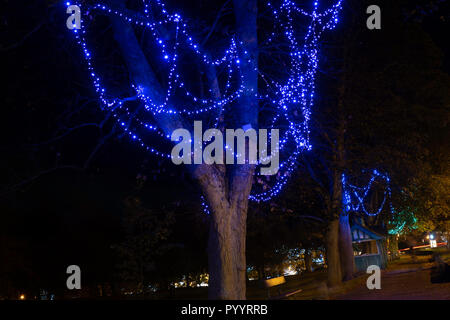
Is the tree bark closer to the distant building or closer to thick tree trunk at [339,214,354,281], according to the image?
thick tree trunk at [339,214,354,281]

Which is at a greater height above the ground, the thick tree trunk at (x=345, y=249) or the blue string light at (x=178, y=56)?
the blue string light at (x=178, y=56)

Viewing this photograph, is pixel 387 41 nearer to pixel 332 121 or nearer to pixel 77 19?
pixel 332 121

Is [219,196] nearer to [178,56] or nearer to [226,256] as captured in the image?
[226,256]

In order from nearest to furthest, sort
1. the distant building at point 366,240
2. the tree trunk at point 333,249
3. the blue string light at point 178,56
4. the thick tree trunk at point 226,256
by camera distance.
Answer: the thick tree trunk at point 226,256 < the blue string light at point 178,56 < the tree trunk at point 333,249 < the distant building at point 366,240

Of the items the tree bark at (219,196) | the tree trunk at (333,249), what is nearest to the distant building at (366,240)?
the tree trunk at (333,249)

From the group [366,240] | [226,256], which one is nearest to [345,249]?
[366,240]

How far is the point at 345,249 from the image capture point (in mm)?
22578

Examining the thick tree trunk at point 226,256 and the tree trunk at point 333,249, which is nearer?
the thick tree trunk at point 226,256

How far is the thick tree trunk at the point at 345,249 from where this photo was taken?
2223 centimetres

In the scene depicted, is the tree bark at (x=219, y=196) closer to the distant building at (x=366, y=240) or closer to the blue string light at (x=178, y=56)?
the blue string light at (x=178, y=56)

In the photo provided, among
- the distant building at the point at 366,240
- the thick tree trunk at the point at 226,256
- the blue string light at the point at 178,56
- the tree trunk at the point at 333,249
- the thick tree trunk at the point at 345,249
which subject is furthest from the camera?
the distant building at the point at 366,240

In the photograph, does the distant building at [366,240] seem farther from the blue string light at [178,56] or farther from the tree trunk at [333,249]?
the blue string light at [178,56]
